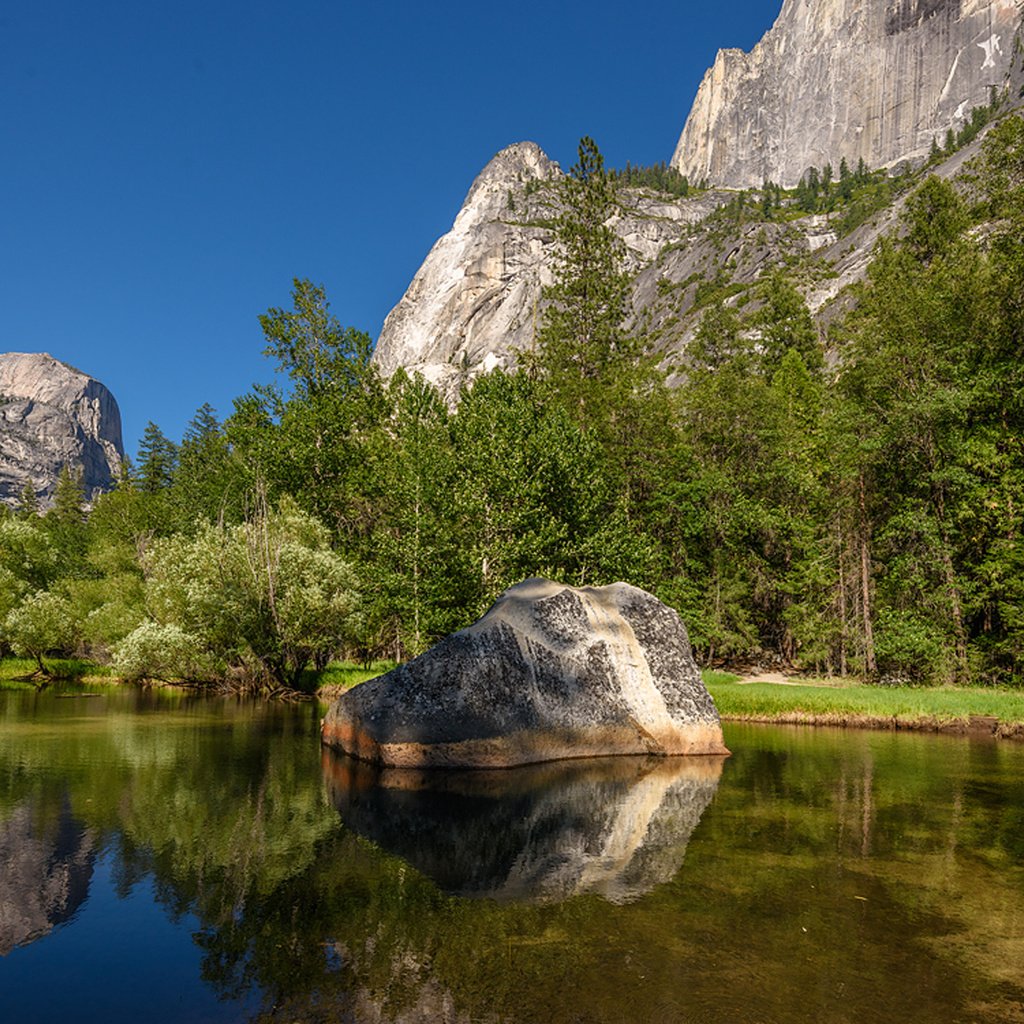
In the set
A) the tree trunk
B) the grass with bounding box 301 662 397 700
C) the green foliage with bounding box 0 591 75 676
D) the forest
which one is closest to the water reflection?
the forest

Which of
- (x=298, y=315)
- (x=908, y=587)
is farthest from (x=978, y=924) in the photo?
(x=298, y=315)

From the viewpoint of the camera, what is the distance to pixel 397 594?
3472cm

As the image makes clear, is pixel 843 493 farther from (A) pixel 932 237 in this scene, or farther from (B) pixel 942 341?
(A) pixel 932 237

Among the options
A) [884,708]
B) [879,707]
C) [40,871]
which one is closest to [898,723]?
[884,708]

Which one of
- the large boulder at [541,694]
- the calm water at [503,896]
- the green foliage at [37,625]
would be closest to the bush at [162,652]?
the green foliage at [37,625]

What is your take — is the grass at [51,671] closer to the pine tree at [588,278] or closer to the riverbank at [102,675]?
the riverbank at [102,675]

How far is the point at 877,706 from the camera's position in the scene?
26.2m

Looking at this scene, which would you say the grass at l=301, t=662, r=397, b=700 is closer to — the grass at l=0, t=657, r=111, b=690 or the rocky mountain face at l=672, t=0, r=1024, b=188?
the grass at l=0, t=657, r=111, b=690

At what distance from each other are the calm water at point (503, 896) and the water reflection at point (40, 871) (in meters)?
0.04

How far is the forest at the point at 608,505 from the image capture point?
3350 cm

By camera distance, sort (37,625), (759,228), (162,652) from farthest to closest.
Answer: (759,228) → (37,625) → (162,652)

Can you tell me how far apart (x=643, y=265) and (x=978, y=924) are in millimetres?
178770

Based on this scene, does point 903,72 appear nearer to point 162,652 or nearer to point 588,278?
point 588,278

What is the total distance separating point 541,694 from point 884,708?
587 inches
